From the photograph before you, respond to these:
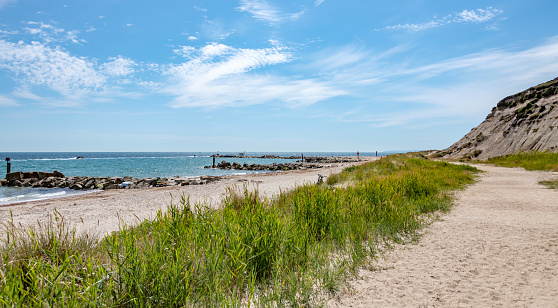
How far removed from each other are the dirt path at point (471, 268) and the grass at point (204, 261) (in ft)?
1.28

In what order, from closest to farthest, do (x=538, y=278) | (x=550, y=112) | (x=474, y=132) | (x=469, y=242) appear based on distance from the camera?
(x=538, y=278) → (x=469, y=242) → (x=550, y=112) → (x=474, y=132)

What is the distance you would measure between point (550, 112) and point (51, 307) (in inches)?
1485

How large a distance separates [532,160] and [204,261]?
27.2 m

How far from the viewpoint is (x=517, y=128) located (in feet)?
97.9

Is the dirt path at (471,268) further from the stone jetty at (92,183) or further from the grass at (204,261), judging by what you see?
the stone jetty at (92,183)

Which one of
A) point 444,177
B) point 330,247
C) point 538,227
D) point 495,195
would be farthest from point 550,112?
point 330,247

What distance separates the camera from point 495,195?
9539mm

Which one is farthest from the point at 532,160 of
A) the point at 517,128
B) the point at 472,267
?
the point at 472,267

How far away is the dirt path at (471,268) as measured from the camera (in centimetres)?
310

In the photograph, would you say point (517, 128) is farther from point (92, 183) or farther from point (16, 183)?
point (16, 183)

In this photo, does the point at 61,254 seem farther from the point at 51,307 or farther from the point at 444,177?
the point at 444,177

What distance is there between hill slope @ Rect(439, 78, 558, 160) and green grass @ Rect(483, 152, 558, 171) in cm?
144

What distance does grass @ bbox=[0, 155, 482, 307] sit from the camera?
2.59 m

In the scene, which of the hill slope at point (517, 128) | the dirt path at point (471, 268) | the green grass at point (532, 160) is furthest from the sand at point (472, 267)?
the hill slope at point (517, 128)
